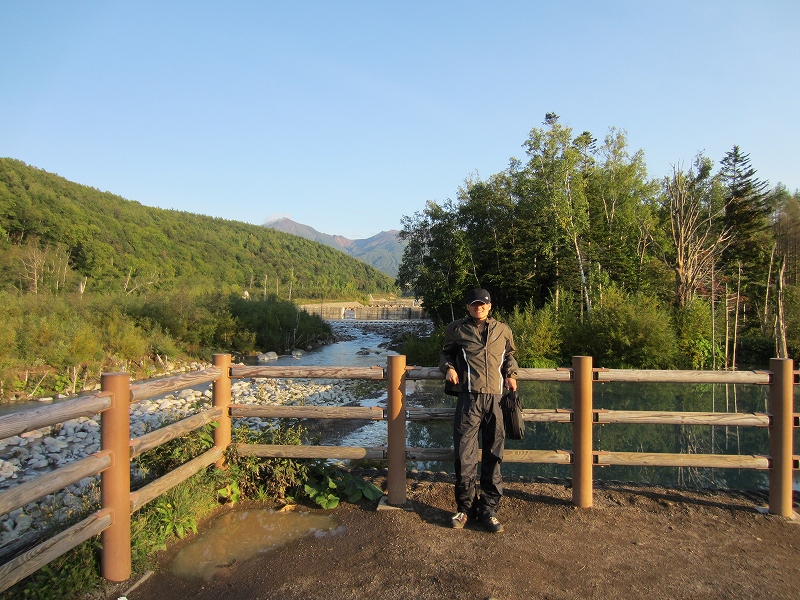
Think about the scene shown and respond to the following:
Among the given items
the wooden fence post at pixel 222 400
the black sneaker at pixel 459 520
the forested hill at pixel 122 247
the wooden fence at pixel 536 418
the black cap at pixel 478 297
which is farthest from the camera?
the forested hill at pixel 122 247

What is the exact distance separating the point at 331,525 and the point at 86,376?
1837 centimetres

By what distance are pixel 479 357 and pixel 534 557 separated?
1.54 m

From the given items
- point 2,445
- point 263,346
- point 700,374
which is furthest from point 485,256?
point 700,374

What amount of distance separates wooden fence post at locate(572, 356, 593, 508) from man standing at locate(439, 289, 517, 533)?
28.4 inches

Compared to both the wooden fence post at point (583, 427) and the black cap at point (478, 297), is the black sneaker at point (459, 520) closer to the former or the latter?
the wooden fence post at point (583, 427)

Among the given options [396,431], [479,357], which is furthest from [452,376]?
[396,431]

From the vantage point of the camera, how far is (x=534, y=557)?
4078 millimetres

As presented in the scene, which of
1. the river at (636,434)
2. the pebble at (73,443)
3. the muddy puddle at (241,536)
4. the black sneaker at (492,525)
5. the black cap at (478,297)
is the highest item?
the black cap at (478,297)

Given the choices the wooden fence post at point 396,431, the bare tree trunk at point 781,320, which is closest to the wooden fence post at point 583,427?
the wooden fence post at point 396,431

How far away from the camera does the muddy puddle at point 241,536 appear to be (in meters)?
4.08

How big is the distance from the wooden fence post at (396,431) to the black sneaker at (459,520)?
0.62 m

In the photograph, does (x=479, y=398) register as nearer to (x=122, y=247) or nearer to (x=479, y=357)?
(x=479, y=357)

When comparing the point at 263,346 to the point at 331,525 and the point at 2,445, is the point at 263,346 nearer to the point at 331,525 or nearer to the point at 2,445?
the point at 2,445

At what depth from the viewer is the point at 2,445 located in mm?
10898
